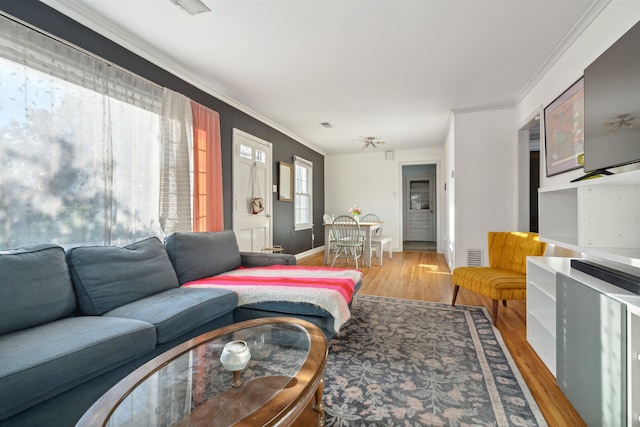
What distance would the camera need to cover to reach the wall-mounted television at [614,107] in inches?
53.1

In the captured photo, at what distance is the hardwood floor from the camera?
1581 mm

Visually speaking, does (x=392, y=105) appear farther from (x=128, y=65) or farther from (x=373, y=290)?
(x=128, y=65)

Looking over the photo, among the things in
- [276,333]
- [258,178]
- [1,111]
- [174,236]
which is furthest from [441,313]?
[1,111]

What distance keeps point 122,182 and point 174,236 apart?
1.94ft

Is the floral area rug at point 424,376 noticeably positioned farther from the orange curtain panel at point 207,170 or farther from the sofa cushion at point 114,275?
the orange curtain panel at point 207,170

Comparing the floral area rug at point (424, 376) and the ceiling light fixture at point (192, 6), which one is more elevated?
the ceiling light fixture at point (192, 6)

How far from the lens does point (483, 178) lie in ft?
13.8

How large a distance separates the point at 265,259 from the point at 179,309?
54.3 inches

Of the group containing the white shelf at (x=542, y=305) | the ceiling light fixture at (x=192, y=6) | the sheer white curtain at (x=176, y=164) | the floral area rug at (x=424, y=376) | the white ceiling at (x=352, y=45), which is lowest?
the floral area rug at (x=424, y=376)

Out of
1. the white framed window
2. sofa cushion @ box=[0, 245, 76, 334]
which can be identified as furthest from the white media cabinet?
the white framed window

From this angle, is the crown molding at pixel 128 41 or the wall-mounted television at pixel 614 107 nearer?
the wall-mounted television at pixel 614 107

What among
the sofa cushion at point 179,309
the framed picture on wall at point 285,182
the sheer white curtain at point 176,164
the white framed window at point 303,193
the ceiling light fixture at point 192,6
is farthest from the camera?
the white framed window at point 303,193

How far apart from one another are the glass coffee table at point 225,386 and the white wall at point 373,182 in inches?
237

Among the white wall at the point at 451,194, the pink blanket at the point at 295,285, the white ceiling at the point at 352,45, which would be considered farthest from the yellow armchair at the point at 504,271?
the white ceiling at the point at 352,45
